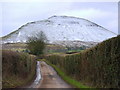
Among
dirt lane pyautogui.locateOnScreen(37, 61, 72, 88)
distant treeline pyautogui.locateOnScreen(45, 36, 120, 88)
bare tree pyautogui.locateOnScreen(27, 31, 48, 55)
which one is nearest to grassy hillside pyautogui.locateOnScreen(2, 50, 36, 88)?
dirt lane pyautogui.locateOnScreen(37, 61, 72, 88)

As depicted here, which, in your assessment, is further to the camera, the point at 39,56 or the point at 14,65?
the point at 39,56

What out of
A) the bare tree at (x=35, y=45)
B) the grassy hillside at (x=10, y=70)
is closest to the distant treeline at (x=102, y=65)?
the grassy hillside at (x=10, y=70)

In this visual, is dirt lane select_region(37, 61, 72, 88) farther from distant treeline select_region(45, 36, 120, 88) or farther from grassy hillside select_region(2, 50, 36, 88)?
grassy hillside select_region(2, 50, 36, 88)

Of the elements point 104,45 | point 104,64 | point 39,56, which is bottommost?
point 39,56

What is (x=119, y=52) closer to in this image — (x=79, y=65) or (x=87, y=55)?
(x=87, y=55)

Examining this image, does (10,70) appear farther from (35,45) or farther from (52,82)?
(35,45)

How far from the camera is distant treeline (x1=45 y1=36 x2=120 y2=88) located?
13281mm

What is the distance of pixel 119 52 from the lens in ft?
42.3

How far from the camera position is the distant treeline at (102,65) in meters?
13.3

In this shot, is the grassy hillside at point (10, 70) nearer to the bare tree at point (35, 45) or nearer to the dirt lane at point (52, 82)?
the dirt lane at point (52, 82)

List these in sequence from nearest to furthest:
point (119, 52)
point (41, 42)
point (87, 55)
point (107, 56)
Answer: point (119, 52), point (107, 56), point (87, 55), point (41, 42)

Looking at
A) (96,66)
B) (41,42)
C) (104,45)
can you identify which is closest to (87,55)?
(96,66)

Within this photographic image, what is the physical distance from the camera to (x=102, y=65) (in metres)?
15.6

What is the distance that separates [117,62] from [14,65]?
32.8ft
